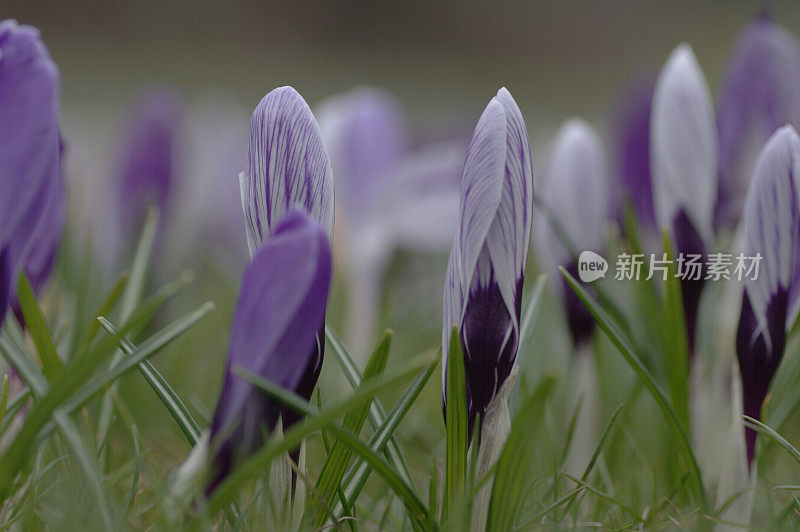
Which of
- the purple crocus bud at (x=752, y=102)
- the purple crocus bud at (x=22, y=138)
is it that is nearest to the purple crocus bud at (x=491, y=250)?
the purple crocus bud at (x=22, y=138)

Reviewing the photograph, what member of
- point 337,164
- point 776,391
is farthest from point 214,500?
point 337,164

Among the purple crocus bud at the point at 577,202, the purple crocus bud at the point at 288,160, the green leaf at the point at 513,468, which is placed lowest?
the green leaf at the point at 513,468

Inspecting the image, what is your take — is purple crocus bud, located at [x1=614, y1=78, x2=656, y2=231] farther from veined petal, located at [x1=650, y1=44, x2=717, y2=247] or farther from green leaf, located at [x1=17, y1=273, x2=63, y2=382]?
green leaf, located at [x1=17, y1=273, x2=63, y2=382]

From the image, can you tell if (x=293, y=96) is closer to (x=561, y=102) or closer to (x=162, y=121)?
(x=162, y=121)

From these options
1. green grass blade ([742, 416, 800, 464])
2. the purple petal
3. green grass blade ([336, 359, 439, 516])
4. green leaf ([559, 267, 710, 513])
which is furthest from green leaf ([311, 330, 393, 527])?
the purple petal

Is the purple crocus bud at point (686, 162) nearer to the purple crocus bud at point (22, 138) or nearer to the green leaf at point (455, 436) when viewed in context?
the green leaf at point (455, 436)

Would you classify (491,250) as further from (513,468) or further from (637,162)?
(637,162)
